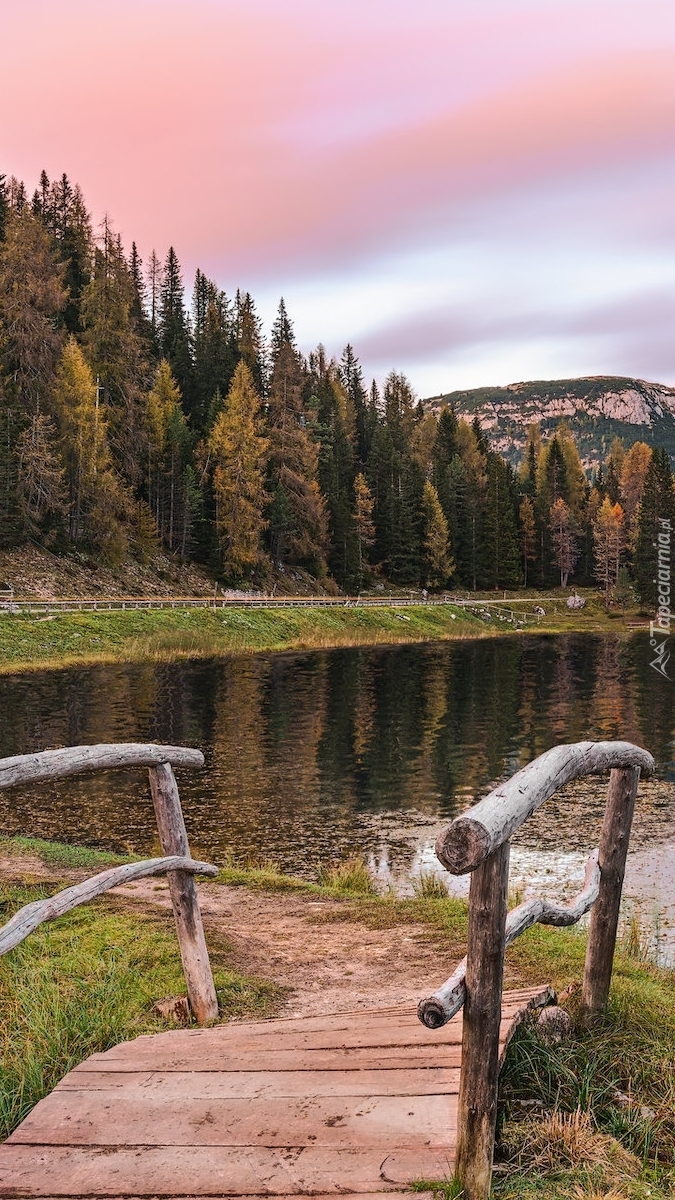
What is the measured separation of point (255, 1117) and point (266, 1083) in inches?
13.3

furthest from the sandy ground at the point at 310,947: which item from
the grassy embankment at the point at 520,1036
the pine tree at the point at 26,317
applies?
the pine tree at the point at 26,317

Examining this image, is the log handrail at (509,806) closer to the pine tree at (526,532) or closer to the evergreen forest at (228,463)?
the evergreen forest at (228,463)

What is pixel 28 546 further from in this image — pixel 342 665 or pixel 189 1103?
pixel 189 1103

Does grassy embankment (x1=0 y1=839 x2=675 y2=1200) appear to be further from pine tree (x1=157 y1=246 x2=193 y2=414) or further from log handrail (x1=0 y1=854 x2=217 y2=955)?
pine tree (x1=157 y1=246 x2=193 y2=414)

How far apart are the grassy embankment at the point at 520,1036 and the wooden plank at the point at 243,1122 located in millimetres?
390

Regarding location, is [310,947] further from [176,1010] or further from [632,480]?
[632,480]

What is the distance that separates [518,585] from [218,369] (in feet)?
142

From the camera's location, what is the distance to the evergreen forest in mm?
63281

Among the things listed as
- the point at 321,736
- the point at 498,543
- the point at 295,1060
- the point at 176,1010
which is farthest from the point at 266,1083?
the point at 498,543

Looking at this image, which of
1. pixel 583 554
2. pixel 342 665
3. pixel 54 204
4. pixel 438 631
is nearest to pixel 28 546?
pixel 342 665

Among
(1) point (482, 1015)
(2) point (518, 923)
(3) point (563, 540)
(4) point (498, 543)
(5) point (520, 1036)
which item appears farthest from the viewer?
(3) point (563, 540)

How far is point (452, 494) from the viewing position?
108 m

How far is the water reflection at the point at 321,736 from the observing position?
58.5ft

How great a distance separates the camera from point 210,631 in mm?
53531
